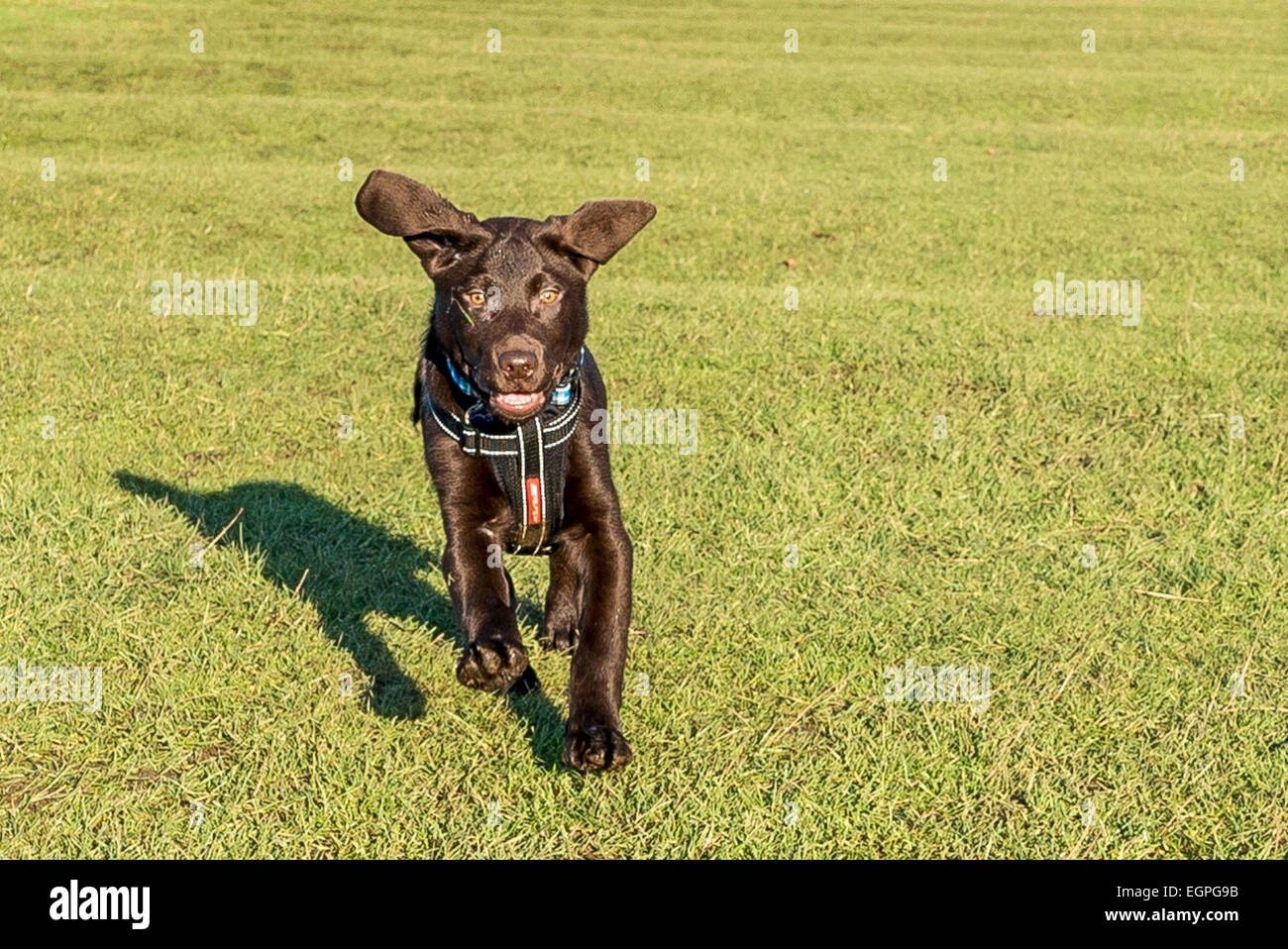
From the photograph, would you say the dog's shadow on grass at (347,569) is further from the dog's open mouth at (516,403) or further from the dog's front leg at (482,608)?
the dog's open mouth at (516,403)

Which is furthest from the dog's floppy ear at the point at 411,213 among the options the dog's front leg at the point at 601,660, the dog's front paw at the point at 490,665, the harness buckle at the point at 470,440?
the dog's front paw at the point at 490,665

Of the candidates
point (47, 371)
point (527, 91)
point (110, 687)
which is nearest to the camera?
point (110, 687)

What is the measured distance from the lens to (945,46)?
102 ft

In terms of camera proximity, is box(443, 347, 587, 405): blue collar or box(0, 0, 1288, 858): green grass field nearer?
box(0, 0, 1288, 858): green grass field

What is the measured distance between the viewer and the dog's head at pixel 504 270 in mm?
4410

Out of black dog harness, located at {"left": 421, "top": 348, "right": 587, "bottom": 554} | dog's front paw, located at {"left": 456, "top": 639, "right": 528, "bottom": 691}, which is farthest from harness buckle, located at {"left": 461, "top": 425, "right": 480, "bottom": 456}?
dog's front paw, located at {"left": 456, "top": 639, "right": 528, "bottom": 691}

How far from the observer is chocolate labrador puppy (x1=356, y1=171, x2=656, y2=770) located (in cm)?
440

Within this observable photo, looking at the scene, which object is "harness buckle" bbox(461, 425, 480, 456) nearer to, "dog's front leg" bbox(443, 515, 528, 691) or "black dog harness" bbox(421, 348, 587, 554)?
"black dog harness" bbox(421, 348, 587, 554)

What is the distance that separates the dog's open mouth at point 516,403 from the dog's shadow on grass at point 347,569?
107 cm

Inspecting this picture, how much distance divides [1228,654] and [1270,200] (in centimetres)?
1332

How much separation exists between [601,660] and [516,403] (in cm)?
78

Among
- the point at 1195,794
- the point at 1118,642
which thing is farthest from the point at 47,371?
the point at 1195,794

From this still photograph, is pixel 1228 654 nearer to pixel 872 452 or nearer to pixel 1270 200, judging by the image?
pixel 872 452

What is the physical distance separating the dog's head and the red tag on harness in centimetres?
25
